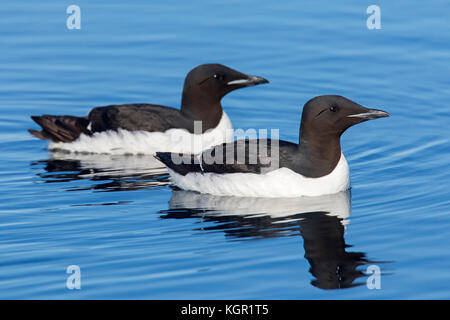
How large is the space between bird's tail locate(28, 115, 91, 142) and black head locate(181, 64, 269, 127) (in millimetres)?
1258

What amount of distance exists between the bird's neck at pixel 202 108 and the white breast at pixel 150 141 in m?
0.09

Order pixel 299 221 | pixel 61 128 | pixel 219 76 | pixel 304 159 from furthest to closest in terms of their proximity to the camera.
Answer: pixel 61 128 < pixel 219 76 < pixel 304 159 < pixel 299 221

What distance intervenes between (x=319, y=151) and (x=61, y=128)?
3.75 m

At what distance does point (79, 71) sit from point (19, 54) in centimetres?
112

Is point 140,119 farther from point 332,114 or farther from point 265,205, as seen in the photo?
point 332,114

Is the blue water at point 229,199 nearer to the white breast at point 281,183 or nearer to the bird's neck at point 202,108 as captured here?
the white breast at point 281,183

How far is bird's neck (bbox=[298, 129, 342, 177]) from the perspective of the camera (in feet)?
33.3

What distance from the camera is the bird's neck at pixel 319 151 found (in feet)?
33.3

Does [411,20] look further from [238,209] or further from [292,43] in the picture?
[238,209]

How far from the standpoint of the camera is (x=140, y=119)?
40.4ft

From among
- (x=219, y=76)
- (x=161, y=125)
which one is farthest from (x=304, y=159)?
(x=161, y=125)

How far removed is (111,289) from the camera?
25.9ft

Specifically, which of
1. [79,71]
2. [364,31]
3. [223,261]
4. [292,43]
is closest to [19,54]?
[79,71]

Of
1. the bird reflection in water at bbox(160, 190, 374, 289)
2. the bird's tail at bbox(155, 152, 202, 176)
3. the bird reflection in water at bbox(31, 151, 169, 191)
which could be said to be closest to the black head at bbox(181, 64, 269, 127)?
the bird reflection in water at bbox(31, 151, 169, 191)
